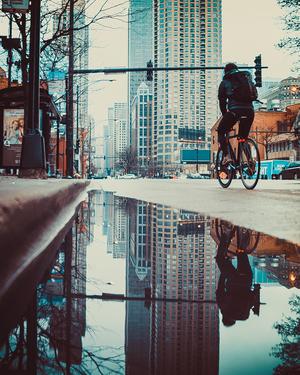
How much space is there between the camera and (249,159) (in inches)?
347

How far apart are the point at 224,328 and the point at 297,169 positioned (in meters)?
39.6

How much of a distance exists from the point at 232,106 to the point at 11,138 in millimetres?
9418

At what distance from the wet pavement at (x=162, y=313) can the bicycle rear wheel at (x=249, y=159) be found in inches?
245

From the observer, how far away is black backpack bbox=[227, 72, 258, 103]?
28.1ft

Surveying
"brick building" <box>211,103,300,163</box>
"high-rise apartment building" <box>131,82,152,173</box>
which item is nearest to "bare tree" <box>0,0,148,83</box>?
"brick building" <box>211,103,300,163</box>

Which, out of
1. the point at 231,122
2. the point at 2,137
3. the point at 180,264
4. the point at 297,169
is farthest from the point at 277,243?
the point at 297,169

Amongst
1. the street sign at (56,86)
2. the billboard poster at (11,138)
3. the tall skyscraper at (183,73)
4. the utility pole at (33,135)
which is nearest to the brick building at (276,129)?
the tall skyscraper at (183,73)

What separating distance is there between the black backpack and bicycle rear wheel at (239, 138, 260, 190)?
811 mm

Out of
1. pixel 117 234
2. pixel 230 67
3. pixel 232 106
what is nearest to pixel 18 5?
pixel 230 67

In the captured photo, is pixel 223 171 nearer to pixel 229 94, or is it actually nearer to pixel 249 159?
pixel 249 159

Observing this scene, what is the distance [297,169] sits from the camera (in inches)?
1531

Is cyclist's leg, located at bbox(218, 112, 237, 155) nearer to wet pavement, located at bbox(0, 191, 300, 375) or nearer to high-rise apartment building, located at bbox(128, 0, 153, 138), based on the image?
high-rise apartment building, located at bbox(128, 0, 153, 138)

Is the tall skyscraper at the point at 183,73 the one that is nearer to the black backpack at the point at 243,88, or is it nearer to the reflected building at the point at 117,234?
the black backpack at the point at 243,88

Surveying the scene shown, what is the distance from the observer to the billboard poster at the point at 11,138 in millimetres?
15695
